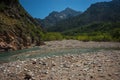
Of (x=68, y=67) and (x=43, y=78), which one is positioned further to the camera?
(x=68, y=67)

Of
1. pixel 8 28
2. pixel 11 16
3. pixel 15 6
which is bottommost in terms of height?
pixel 8 28

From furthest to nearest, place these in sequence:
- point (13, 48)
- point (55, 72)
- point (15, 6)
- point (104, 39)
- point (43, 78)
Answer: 1. point (104, 39)
2. point (15, 6)
3. point (13, 48)
4. point (55, 72)
5. point (43, 78)

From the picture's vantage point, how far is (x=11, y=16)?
92.9m

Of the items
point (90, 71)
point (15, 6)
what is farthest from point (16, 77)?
point (15, 6)

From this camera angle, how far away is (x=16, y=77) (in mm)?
22734

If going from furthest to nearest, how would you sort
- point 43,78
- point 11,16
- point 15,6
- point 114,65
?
point 15,6 → point 11,16 → point 114,65 → point 43,78

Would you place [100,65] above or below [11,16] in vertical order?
below

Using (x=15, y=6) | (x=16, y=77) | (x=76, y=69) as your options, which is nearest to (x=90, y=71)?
(x=76, y=69)

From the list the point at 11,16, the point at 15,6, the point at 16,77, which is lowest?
the point at 16,77

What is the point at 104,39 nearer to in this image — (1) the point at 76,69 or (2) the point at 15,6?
(2) the point at 15,6

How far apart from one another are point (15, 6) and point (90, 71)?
9146cm

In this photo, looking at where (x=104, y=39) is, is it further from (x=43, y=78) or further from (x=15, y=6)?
(x=43, y=78)

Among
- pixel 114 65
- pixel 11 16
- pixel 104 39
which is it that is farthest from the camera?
pixel 104 39

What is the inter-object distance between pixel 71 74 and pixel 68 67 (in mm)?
3287
